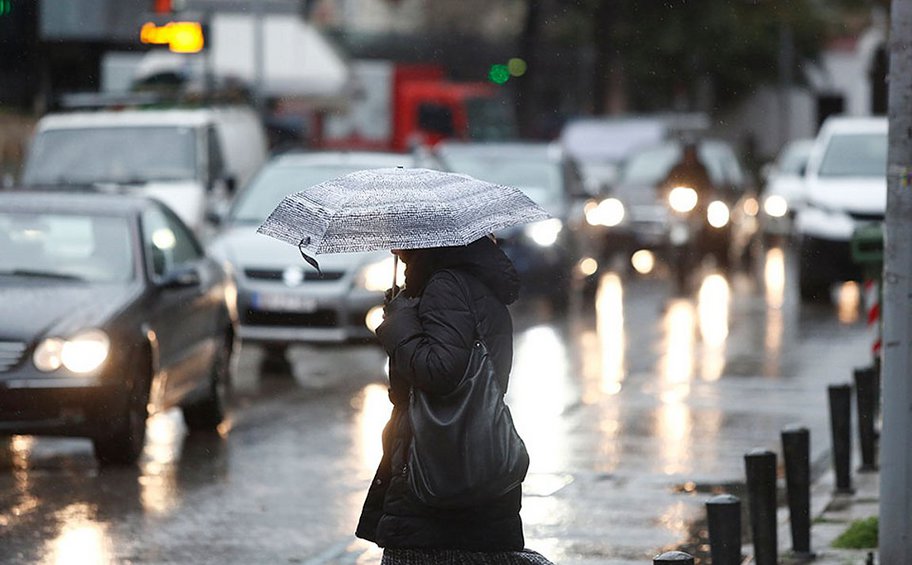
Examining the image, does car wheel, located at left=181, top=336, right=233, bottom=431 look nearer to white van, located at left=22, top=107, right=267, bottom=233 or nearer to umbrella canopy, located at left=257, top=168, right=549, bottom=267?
white van, located at left=22, top=107, right=267, bottom=233

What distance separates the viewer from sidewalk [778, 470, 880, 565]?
8677 millimetres

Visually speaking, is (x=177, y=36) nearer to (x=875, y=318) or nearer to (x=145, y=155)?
(x=145, y=155)

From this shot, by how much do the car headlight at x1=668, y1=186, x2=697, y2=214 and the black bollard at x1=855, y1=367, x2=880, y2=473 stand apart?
39.9 ft

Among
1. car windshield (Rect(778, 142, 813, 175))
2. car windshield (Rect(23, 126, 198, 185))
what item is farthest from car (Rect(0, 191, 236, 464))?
car windshield (Rect(778, 142, 813, 175))

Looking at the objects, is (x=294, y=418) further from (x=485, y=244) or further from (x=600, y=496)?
(x=485, y=244)

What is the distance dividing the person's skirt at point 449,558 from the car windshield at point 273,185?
468 inches

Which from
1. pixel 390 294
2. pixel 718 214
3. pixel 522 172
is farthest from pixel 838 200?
pixel 390 294

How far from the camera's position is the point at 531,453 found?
11766 millimetres

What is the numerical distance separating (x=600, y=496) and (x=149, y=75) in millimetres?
22913

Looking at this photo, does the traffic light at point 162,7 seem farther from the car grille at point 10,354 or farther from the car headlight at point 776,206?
the car grille at point 10,354

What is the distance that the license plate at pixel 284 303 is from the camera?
51.0 ft

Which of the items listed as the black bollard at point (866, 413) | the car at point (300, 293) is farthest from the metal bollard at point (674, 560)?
the car at point (300, 293)

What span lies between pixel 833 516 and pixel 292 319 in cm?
674

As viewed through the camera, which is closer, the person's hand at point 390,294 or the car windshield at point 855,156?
the person's hand at point 390,294
